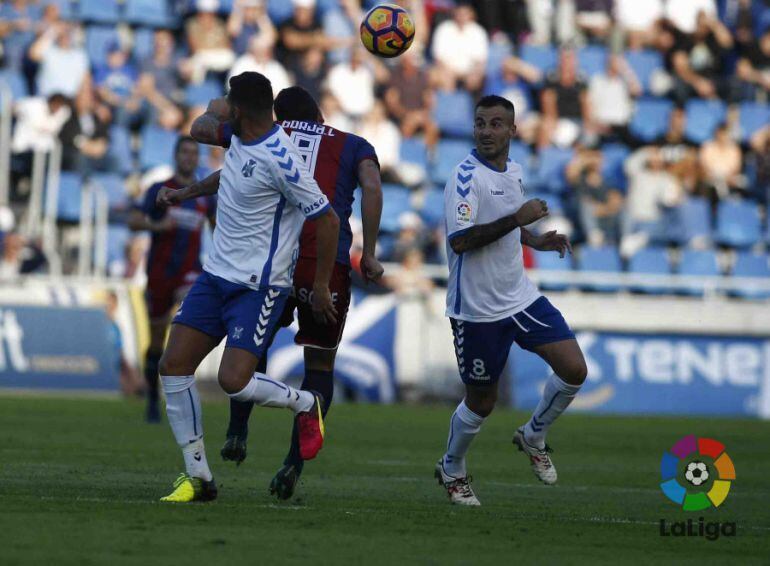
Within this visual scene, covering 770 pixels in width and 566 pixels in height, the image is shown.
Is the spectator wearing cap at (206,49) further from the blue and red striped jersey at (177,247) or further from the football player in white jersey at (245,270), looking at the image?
the football player in white jersey at (245,270)

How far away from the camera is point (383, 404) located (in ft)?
65.2

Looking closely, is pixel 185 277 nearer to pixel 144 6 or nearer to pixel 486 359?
pixel 486 359

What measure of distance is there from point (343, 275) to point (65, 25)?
46.9 feet

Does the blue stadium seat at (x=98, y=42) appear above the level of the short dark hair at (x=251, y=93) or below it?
above

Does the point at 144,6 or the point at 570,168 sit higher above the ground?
the point at 144,6

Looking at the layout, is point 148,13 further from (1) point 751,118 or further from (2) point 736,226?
(1) point 751,118

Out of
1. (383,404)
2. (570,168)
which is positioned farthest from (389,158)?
(383,404)

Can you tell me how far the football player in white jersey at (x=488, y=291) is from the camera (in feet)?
28.7

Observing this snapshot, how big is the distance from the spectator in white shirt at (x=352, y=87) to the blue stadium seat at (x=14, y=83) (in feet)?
15.6

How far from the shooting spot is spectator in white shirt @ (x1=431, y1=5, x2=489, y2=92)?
25.0 metres

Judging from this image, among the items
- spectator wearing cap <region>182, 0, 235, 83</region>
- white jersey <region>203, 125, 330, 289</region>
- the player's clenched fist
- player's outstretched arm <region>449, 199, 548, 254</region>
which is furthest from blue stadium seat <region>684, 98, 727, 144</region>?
white jersey <region>203, 125, 330, 289</region>

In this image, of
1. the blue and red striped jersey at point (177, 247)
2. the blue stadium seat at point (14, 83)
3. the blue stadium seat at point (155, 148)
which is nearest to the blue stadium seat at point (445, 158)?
the blue stadium seat at point (155, 148)

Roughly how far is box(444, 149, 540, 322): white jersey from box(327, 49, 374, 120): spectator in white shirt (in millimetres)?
14422

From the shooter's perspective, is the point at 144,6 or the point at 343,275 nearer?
the point at 343,275
